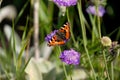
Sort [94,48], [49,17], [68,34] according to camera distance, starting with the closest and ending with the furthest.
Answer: [68,34], [94,48], [49,17]

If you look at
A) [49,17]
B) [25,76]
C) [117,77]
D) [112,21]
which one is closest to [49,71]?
[25,76]

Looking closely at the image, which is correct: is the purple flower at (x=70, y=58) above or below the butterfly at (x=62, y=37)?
below

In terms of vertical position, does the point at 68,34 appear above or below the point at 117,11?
above

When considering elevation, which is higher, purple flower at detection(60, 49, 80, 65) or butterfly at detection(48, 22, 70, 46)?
butterfly at detection(48, 22, 70, 46)

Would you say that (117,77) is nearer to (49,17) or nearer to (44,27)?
(44,27)

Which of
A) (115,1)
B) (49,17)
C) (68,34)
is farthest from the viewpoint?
(115,1)

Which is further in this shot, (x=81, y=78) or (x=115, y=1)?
(x=115, y=1)

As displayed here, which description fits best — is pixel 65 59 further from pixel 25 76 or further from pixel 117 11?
pixel 117 11

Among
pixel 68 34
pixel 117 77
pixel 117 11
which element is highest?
pixel 68 34

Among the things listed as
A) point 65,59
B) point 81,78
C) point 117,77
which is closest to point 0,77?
point 81,78
